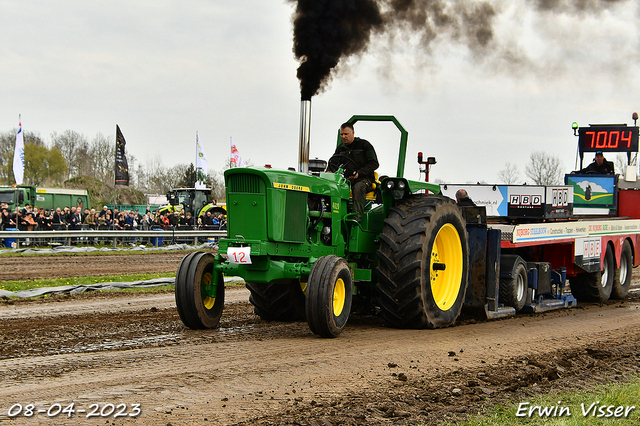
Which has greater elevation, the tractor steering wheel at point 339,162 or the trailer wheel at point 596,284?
the tractor steering wheel at point 339,162

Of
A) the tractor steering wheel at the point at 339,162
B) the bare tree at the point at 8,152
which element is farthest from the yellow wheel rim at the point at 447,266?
the bare tree at the point at 8,152

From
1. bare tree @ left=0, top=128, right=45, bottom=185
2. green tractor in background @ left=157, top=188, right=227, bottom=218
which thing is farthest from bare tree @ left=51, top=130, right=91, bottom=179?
green tractor in background @ left=157, top=188, right=227, bottom=218

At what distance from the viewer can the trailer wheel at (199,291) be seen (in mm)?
7551

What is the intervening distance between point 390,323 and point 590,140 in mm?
8663

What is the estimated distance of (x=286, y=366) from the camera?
588 cm

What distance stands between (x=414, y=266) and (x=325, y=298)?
1357 millimetres

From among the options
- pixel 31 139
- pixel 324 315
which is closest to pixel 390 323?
pixel 324 315

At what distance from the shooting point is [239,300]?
1161 cm

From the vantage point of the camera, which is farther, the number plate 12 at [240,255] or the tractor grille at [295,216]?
the tractor grille at [295,216]

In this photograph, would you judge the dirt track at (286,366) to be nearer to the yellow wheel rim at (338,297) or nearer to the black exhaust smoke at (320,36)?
the yellow wheel rim at (338,297)

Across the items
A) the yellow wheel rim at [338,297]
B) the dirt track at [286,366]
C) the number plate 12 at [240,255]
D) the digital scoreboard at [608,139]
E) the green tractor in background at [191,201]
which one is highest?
the digital scoreboard at [608,139]

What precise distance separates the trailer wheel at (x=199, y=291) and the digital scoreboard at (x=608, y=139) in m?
9.97

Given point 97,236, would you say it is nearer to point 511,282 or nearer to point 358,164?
point 358,164

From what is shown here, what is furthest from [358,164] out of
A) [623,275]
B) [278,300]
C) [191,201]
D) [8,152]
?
[8,152]
